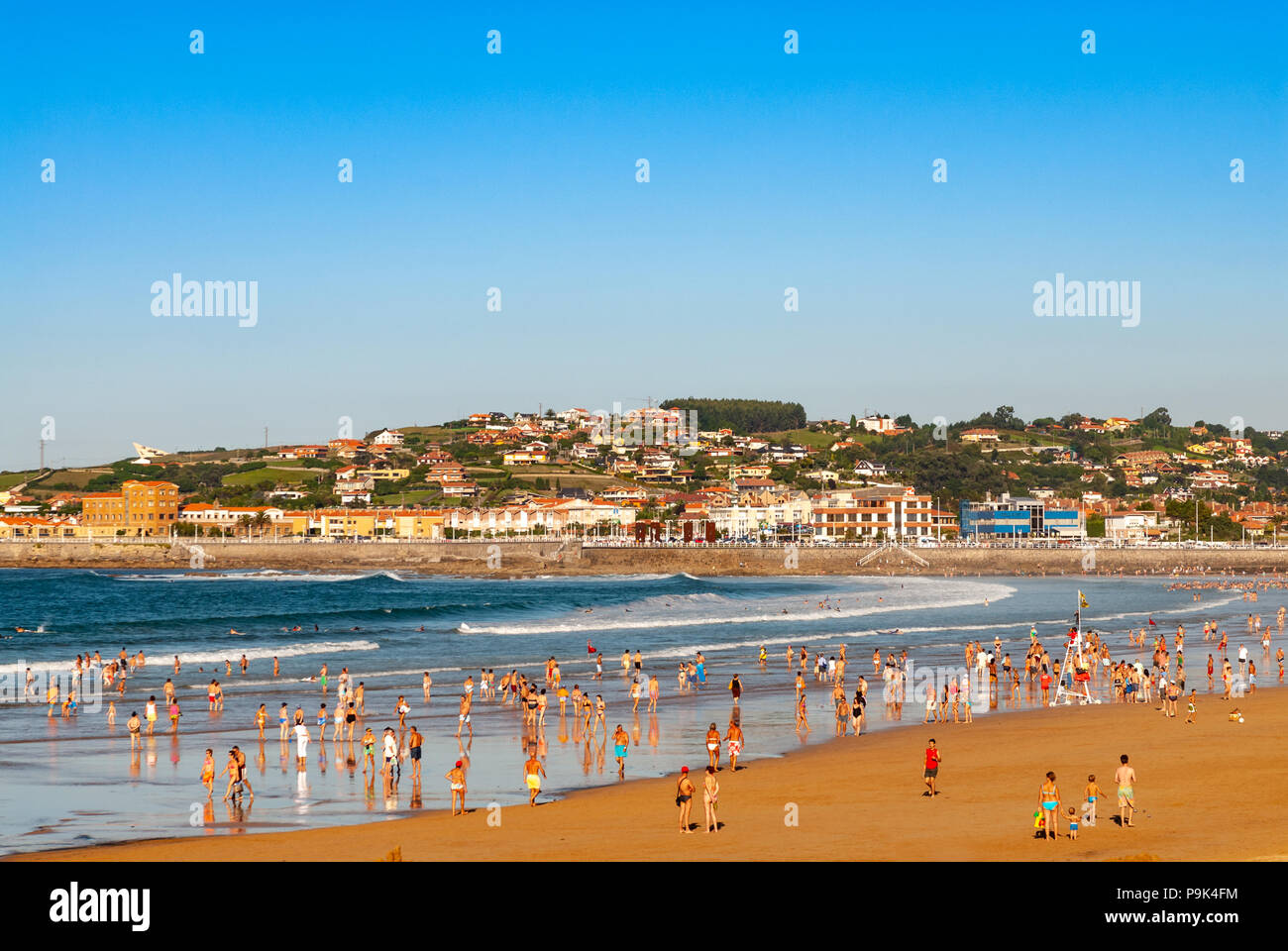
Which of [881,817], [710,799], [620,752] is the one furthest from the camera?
[620,752]

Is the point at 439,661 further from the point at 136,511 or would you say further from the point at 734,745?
the point at 136,511

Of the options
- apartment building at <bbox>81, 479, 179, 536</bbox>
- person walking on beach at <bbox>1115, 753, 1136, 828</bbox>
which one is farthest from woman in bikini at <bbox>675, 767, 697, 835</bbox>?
apartment building at <bbox>81, 479, 179, 536</bbox>

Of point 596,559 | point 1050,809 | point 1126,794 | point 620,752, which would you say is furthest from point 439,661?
point 596,559

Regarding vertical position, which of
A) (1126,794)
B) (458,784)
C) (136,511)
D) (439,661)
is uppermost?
(1126,794)

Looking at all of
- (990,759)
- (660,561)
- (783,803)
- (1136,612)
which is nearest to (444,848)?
(783,803)

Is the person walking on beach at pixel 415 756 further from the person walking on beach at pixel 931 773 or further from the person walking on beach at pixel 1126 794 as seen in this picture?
the person walking on beach at pixel 1126 794

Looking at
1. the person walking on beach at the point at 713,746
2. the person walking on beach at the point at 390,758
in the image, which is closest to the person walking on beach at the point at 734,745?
the person walking on beach at the point at 713,746

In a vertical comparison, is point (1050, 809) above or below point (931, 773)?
above
